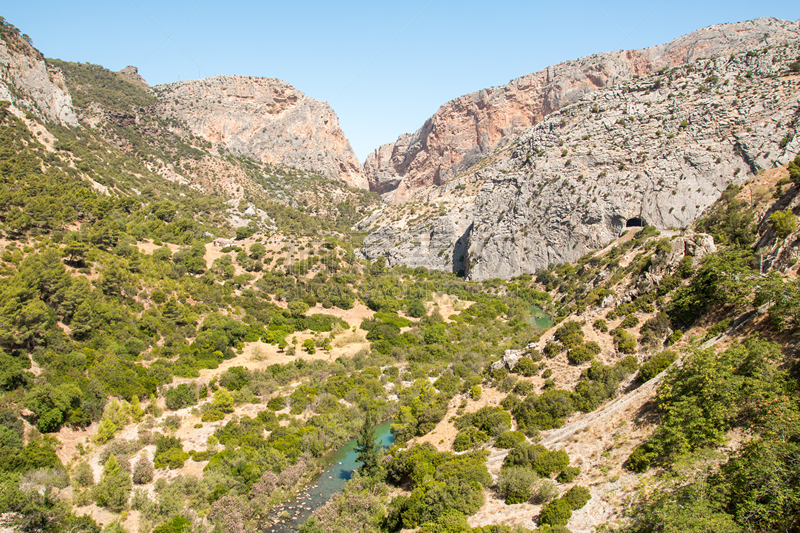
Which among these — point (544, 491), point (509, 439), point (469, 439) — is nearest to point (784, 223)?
point (509, 439)

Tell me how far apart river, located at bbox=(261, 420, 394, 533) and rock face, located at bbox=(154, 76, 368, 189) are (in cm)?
12166

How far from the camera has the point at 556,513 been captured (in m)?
15.7

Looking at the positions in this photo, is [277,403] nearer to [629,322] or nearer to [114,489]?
[114,489]

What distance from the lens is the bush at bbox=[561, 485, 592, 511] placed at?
52.2ft

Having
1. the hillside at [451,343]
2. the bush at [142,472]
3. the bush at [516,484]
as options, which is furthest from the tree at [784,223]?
the bush at [142,472]

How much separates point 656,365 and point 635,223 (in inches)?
2096

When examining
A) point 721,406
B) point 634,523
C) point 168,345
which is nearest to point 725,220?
point 721,406

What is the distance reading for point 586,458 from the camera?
18.9 m

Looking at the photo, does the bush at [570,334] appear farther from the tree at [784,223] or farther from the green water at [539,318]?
the green water at [539,318]

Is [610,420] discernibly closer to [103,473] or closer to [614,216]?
[103,473]

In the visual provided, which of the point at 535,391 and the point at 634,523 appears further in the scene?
the point at 535,391

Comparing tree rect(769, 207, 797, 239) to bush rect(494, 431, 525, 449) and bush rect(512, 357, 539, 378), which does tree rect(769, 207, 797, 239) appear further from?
bush rect(494, 431, 525, 449)

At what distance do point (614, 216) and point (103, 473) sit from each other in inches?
2683

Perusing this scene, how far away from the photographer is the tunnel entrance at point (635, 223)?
219ft
